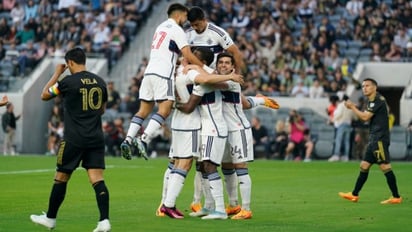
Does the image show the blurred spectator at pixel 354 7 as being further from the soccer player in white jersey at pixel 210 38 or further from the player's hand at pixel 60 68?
the player's hand at pixel 60 68

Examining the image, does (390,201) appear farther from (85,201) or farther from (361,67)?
(361,67)

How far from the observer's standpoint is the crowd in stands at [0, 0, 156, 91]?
40.8 m

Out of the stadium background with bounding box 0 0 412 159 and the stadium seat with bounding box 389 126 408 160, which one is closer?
the stadium seat with bounding box 389 126 408 160

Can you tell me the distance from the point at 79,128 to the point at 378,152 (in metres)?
6.45

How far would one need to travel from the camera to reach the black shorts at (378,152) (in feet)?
59.2

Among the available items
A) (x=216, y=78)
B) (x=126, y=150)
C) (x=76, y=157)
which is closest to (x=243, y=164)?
(x=216, y=78)

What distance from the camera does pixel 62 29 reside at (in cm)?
4234

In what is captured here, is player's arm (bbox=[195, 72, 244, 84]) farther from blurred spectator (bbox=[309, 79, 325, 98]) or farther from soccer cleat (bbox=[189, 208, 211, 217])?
blurred spectator (bbox=[309, 79, 325, 98])

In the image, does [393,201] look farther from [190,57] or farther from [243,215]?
[190,57]

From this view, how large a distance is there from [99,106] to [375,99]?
20.5ft

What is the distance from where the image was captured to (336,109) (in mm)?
33969

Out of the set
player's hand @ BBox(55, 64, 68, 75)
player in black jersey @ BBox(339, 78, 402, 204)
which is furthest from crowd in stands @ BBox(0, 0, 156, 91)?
player's hand @ BBox(55, 64, 68, 75)

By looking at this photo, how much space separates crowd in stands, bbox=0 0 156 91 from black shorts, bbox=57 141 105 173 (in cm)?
2694

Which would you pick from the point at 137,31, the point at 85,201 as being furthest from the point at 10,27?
the point at 85,201
